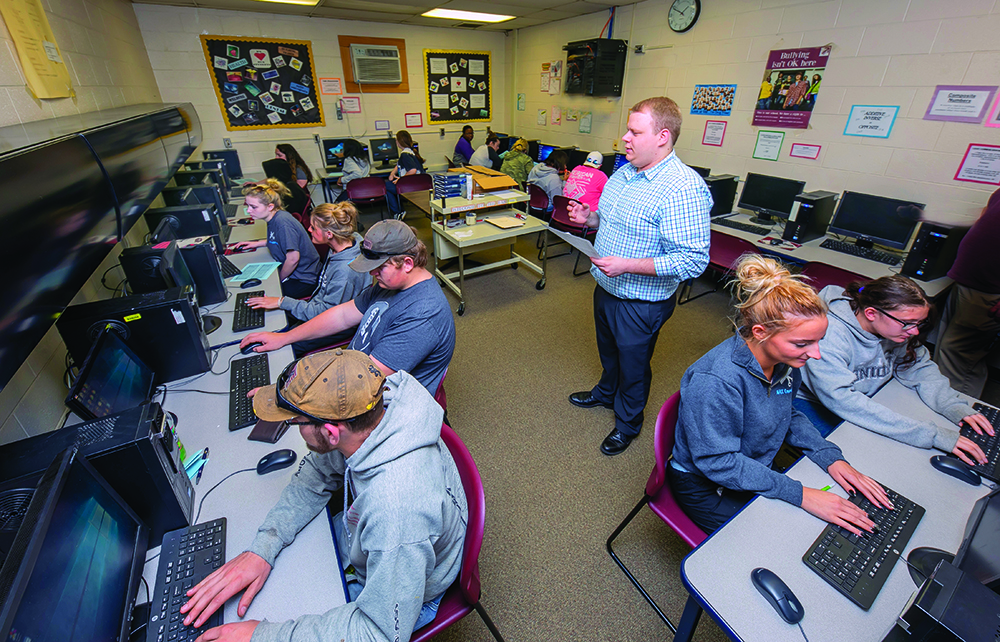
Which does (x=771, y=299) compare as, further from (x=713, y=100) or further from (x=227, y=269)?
(x=713, y=100)

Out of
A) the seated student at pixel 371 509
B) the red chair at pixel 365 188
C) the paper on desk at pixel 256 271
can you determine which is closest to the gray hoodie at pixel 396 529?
the seated student at pixel 371 509

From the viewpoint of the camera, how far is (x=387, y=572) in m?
0.83

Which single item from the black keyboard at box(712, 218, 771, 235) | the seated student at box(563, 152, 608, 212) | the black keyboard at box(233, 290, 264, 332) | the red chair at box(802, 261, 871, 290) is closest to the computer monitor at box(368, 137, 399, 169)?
the seated student at box(563, 152, 608, 212)

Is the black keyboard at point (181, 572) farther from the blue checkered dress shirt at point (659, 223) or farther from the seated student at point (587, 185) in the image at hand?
the seated student at point (587, 185)

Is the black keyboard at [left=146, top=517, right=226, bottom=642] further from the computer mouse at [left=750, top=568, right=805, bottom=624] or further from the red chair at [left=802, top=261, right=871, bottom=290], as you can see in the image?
the red chair at [left=802, top=261, right=871, bottom=290]

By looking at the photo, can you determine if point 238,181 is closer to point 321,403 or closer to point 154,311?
point 154,311

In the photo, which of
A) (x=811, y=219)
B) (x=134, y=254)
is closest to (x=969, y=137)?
(x=811, y=219)

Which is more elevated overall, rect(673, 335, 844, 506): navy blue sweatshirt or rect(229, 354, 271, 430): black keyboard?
rect(673, 335, 844, 506): navy blue sweatshirt

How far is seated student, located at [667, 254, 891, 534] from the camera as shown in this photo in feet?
3.85

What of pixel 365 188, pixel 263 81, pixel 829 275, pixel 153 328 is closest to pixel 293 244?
pixel 153 328

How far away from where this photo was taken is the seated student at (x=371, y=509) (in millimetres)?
846

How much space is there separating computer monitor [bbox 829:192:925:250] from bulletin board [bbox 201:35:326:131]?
20.2 feet

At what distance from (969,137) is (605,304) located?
2.71 meters

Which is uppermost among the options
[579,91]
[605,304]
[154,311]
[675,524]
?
[579,91]
